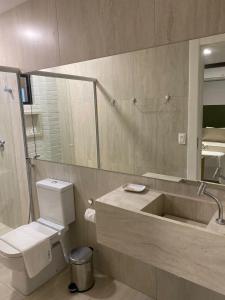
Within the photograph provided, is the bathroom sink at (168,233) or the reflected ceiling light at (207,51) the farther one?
the reflected ceiling light at (207,51)

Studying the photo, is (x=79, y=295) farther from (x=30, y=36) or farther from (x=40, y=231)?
(x=30, y=36)

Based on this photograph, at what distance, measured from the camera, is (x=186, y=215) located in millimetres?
1572

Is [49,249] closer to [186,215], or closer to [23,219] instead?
[23,219]

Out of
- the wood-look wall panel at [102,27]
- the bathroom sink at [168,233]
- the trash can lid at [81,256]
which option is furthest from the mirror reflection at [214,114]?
the trash can lid at [81,256]

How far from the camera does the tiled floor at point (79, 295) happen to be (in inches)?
79.0

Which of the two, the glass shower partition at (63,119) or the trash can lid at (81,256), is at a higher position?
the glass shower partition at (63,119)

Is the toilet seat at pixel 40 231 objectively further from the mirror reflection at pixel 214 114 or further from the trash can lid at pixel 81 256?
the mirror reflection at pixel 214 114

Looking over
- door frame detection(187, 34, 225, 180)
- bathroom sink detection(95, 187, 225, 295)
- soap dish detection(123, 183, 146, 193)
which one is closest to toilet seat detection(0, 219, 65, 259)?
bathroom sink detection(95, 187, 225, 295)

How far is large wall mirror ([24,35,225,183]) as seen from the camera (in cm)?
146

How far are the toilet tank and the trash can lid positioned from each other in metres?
0.28

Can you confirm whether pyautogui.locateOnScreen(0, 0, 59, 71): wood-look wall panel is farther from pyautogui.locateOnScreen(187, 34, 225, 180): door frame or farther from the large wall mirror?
pyautogui.locateOnScreen(187, 34, 225, 180): door frame

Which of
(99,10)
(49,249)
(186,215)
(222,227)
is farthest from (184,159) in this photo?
(49,249)

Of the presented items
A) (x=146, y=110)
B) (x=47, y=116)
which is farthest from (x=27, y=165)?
(x=146, y=110)

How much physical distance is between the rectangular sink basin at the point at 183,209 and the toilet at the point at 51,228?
0.94m
